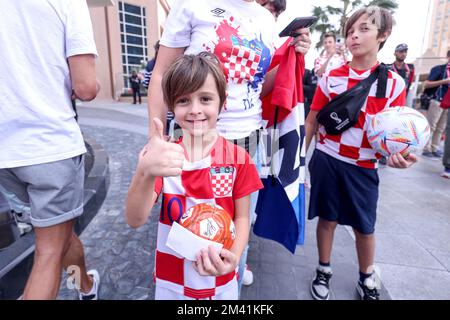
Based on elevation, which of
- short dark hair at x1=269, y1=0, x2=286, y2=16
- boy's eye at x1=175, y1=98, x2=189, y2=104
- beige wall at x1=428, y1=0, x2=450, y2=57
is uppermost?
beige wall at x1=428, y1=0, x2=450, y2=57

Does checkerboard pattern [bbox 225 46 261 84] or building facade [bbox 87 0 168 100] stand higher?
building facade [bbox 87 0 168 100]

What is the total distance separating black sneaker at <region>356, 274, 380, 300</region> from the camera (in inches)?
68.5

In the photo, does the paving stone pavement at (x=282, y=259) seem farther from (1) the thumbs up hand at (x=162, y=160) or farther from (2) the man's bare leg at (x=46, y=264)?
(1) the thumbs up hand at (x=162, y=160)

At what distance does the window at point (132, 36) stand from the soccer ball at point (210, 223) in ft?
57.6

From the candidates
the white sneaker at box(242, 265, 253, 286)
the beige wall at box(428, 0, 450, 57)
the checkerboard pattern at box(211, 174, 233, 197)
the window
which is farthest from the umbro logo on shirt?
the beige wall at box(428, 0, 450, 57)

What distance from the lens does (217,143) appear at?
1107 millimetres

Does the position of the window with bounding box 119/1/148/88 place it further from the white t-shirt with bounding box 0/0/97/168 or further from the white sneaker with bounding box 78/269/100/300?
the white t-shirt with bounding box 0/0/97/168

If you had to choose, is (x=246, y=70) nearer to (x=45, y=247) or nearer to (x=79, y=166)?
(x=79, y=166)

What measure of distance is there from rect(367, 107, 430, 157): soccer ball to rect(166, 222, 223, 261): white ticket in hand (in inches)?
41.6

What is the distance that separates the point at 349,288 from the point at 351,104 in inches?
49.0

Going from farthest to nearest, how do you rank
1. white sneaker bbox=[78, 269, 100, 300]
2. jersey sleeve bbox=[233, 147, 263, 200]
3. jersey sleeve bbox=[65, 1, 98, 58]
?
white sneaker bbox=[78, 269, 100, 300]
jersey sleeve bbox=[65, 1, 98, 58]
jersey sleeve bbox=[233, 147, 263, 200]

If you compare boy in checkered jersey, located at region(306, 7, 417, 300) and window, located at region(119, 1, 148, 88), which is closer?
boy in checkered jersey, located at region(306, 7, 417, 300)

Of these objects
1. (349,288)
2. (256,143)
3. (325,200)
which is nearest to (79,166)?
(256,143)

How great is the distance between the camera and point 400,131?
1369 millimetres
